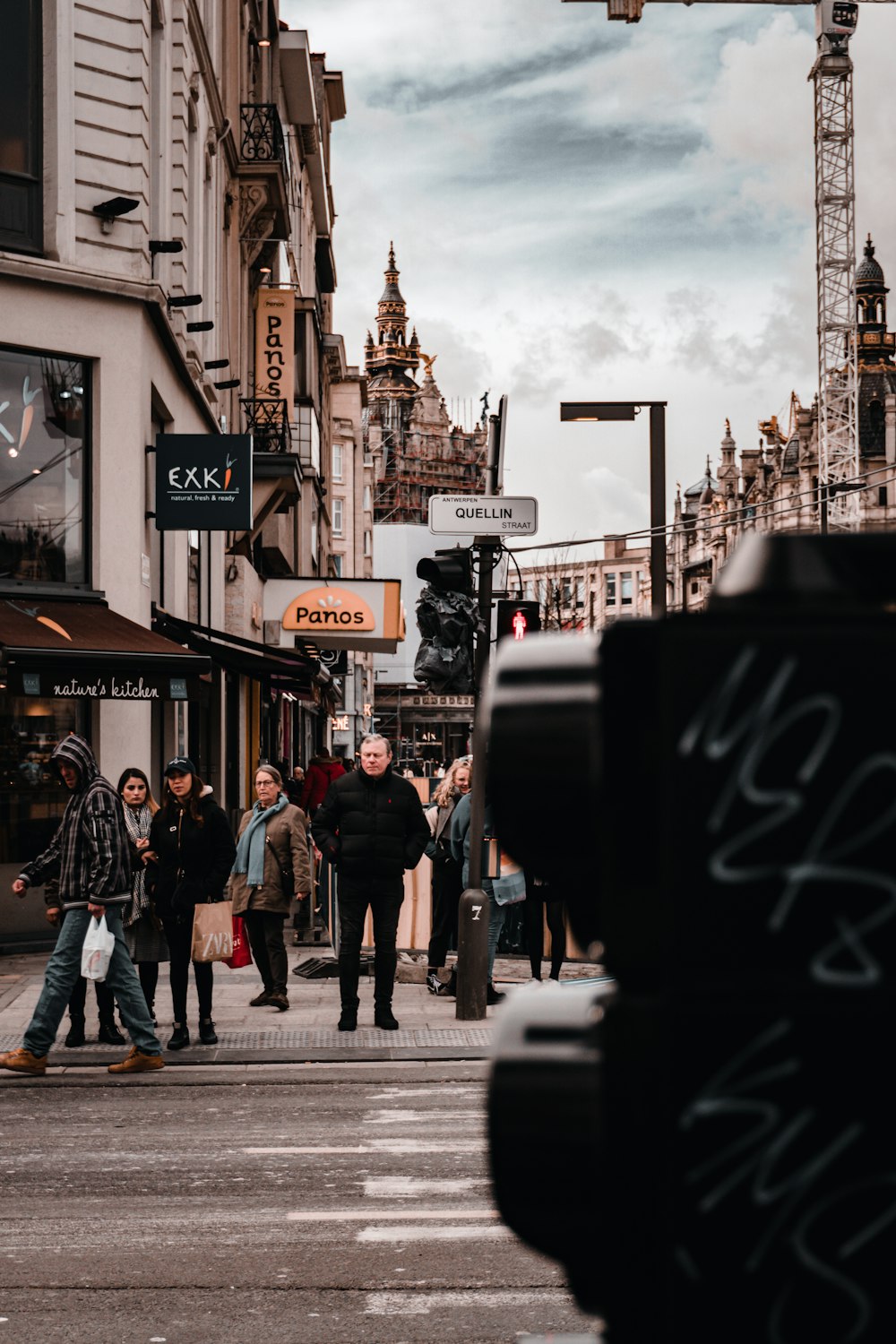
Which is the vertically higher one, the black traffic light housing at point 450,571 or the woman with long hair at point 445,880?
the black traffic light housing at point 450,571

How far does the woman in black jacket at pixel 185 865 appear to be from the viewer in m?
11.0

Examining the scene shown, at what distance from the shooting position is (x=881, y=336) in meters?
122

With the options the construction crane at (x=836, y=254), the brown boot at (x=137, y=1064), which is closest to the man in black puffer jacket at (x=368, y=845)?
the brown boot at (x=137, y=1064)

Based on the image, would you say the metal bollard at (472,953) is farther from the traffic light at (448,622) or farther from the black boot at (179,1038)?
the black boot at (179,1038)

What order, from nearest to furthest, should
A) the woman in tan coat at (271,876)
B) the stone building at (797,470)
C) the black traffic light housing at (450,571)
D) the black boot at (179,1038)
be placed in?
the black boot at (179,1038), the woman in tan coat at (271,876), the black traffic light housing at (450,571), the stone building at (797,470)

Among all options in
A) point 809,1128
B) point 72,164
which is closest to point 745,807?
point 809,1128

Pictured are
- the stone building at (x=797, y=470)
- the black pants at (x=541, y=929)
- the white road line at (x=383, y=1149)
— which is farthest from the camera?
the stone building at (x=797, y=470)

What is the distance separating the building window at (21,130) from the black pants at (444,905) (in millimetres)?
7478

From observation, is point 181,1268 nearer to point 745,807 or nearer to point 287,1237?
point 287,1237

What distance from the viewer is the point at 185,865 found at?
1103 centimetres

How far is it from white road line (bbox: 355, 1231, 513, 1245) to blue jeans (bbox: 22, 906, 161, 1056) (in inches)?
153

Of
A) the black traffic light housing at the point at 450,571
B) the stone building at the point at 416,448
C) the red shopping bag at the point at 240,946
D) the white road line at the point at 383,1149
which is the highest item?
the stone building at the point at 416,448

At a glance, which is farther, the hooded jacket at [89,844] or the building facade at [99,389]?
the building facade at [99,389]

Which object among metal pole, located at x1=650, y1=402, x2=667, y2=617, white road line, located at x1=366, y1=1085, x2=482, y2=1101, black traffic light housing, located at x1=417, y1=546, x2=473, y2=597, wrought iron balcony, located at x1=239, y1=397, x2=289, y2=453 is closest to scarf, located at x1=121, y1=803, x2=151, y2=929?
white road line, located at x1=366, y1=1085, x2=482, y2=1101
